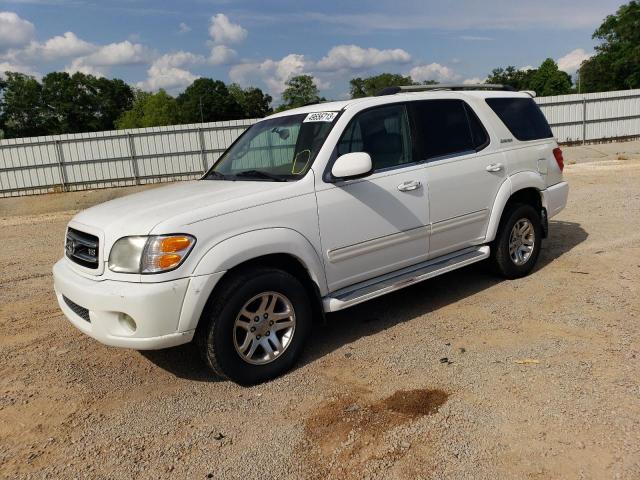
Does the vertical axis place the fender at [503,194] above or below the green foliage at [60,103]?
below

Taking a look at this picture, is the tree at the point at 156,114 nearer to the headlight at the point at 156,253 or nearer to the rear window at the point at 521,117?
the rear window at the point at 521,117

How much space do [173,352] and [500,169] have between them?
3.44 meters

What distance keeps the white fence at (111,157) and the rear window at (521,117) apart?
51.2 ft

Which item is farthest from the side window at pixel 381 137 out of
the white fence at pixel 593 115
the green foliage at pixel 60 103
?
the green foliage at pixel 60 103

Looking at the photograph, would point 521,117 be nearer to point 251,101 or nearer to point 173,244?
point 173,244

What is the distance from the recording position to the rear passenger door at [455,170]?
4672mm

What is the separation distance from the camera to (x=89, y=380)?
3986mm

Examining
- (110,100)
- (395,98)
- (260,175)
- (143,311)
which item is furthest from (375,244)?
(110,100)

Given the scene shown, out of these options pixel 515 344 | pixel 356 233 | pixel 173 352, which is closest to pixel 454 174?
pixel 356 233

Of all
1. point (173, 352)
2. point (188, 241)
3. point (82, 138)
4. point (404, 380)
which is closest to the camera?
point (188, 241)

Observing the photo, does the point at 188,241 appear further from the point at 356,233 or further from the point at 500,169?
the point at 500,169

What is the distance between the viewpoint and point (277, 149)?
448 centimetres

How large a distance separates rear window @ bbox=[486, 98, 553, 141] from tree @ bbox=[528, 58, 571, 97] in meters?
89.2

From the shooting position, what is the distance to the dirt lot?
9.36 ft
